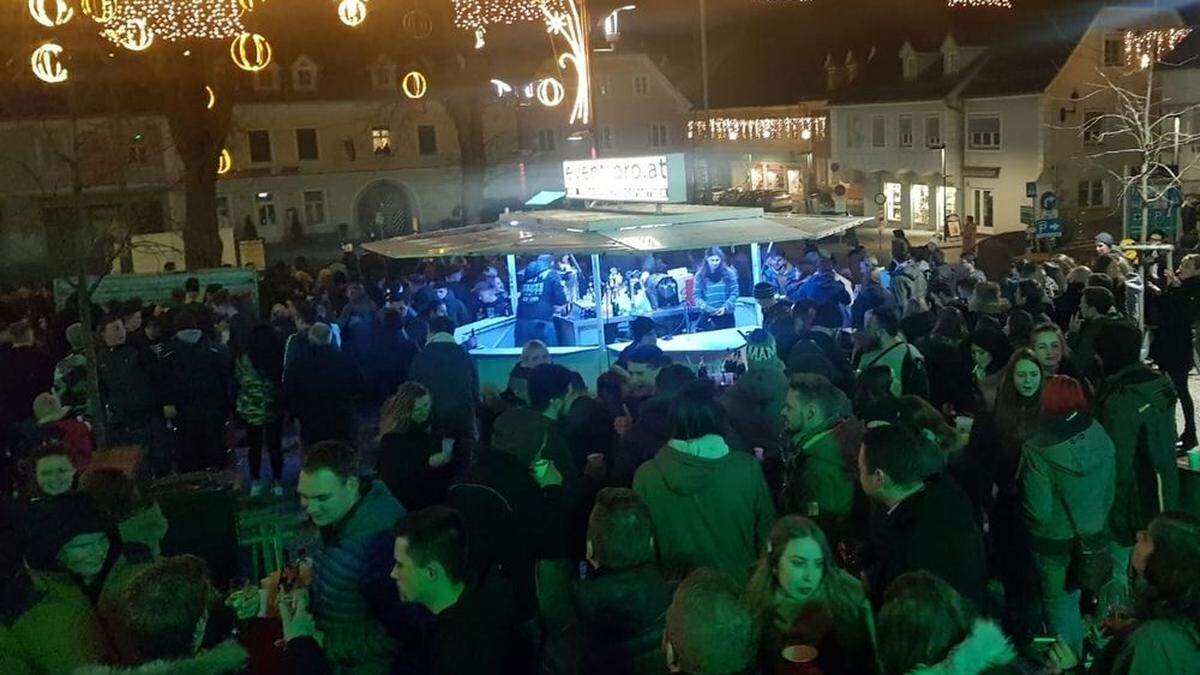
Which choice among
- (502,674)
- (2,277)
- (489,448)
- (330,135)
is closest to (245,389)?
(489,448)

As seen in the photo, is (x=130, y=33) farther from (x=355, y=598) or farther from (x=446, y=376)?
(x=355, y=598)

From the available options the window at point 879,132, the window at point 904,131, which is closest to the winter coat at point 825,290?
the window at point 904,131

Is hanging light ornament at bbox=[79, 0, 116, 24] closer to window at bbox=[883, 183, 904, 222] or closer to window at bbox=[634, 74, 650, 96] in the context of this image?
window at bbox=[883, 183, 904, 222]

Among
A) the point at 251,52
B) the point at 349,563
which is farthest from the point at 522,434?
the point at 251,52

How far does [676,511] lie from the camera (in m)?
4.63

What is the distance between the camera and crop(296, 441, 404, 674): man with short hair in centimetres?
394

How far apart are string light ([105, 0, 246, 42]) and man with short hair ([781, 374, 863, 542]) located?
9841 mm

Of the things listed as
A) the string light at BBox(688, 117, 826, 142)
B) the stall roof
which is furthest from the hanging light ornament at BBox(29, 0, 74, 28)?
the string light at BBox(688, 117, 826, 142)

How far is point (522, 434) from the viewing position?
5.20 m

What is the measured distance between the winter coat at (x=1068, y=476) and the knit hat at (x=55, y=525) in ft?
13.8

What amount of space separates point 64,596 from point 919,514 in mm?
3202

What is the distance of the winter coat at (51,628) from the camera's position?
3705 mm

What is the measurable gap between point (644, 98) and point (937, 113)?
1632 centimetres

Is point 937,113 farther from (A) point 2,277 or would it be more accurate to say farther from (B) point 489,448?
(B) point 489,448
